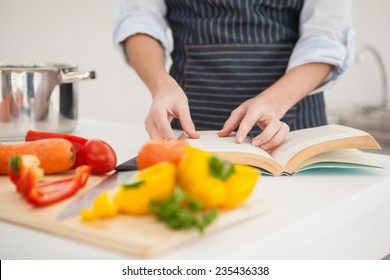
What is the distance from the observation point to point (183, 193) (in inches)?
29.9

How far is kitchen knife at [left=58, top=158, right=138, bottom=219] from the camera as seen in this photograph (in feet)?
2.66

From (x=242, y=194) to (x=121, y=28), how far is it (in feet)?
3.33

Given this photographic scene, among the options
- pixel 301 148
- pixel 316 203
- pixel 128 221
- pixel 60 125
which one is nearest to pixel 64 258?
pixel 128 221

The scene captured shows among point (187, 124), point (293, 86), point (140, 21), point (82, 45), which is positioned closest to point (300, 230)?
point (187, 124)

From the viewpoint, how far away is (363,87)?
11.5 ft

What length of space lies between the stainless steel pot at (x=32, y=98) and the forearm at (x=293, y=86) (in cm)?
44

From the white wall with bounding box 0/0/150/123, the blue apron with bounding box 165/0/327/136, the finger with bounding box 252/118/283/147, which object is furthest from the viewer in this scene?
the white wall with bounding box 0/0/150/123

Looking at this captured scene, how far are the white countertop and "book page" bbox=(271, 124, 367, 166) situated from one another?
0.05m

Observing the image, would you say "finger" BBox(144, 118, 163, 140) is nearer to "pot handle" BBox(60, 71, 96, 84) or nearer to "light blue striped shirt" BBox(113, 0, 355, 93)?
"pot handle" BBox(60, 71, 96, 84)

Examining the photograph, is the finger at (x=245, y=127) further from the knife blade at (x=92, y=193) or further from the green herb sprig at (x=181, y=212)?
the green herb sprig at (x=181, y=212)

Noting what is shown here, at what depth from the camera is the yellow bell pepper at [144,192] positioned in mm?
775

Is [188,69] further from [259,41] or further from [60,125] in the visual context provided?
[60,125]

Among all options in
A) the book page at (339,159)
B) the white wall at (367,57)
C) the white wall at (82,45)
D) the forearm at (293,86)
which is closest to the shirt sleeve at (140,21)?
the forearm at (293,86)

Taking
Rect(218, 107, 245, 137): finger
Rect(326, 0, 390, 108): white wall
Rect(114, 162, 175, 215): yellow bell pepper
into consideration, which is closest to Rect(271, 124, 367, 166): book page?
Rect(218, 107, 245, 137): finger
